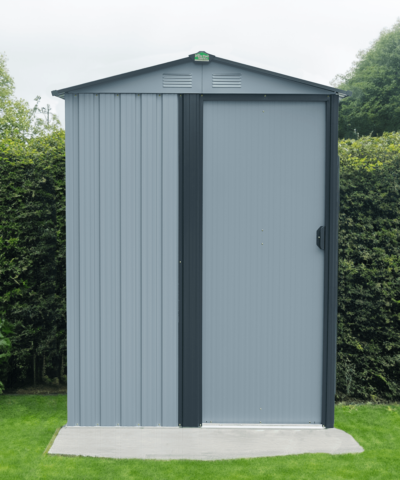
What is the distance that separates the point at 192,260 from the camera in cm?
335

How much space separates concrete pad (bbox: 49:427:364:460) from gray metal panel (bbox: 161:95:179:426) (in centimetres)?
24

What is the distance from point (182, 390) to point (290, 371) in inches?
33.6

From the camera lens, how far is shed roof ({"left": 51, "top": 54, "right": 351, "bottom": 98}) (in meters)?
3.31

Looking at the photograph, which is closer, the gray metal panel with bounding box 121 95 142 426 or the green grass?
the green grass

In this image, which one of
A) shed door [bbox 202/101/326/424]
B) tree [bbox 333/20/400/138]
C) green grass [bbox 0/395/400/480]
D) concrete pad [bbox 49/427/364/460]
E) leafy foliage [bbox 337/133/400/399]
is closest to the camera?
green grass [bbox 0/395/400/480]

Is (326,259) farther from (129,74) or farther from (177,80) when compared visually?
(129,74)

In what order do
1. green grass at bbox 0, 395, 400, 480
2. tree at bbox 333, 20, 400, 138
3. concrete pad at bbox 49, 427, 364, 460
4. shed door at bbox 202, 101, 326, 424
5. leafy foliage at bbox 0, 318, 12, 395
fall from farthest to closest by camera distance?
tree at bbox 333, 20, 400, 138
leafy foliage at bbox 0, 318, 12, 395
shed door at bbox 202, 101, 326, 424
concrete pad at bbox 49, 427, 364, 460
green grass at bbox 0, 395, 400, 480

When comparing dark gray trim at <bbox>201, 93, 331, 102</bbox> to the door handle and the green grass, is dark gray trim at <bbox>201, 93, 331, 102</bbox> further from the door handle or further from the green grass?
the green grass

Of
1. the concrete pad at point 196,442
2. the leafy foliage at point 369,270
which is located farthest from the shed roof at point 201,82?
the concrete pad at point 196,442

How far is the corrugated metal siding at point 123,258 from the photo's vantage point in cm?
334

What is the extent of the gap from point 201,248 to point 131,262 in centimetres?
55

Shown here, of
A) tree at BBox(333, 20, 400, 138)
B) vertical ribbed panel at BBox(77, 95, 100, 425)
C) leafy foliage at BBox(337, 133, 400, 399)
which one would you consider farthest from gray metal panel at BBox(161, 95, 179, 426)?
tree at BBox(333, 20, 400, 138)

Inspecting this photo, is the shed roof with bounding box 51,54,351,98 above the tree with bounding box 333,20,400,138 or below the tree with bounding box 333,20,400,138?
below

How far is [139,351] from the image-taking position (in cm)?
338
